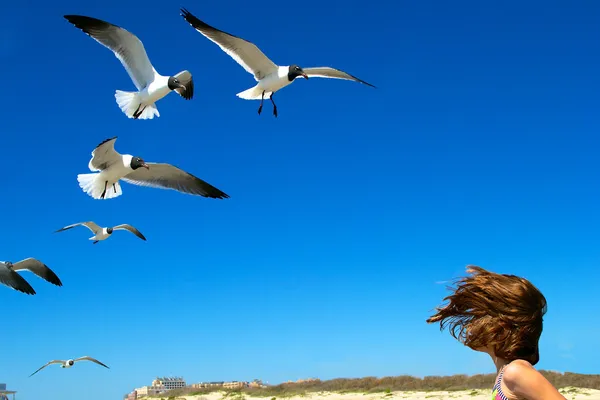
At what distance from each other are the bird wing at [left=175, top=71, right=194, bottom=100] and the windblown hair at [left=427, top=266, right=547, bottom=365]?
14.2 m

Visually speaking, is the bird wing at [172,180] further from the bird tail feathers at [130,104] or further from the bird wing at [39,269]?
the bird wing at [39,269]

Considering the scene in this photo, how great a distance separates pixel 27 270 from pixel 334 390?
11640mm

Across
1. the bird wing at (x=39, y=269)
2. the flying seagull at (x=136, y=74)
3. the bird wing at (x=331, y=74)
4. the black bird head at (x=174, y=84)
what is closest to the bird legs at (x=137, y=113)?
the flying seagull at (x=136, y=74)

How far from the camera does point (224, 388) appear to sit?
2822 centimetres

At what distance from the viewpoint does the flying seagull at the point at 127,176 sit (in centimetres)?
1534

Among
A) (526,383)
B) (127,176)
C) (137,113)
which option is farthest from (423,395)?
(526,383)

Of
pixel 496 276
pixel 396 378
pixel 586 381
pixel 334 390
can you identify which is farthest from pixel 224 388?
pixel 496 276

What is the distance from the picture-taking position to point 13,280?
1892cm

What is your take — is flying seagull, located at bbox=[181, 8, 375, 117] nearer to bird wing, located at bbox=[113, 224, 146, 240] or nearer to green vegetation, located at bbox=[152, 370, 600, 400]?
bird wing, located at bbox=[113, 224, 146, 240]

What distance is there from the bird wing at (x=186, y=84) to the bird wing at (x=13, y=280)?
22.9 ft

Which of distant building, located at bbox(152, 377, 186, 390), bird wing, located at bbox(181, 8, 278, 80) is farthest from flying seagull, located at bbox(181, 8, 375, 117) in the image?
distant building, located at bbox(152, 377, 186, 390)

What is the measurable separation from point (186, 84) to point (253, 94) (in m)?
1.58

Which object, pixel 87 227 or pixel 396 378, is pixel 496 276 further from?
pixel 396 378

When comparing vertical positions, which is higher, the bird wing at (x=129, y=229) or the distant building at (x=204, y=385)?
the bird wing at (x=129, y=229)
